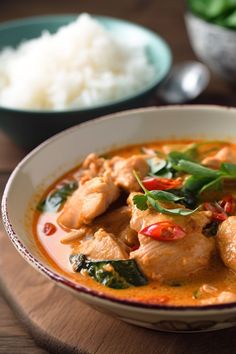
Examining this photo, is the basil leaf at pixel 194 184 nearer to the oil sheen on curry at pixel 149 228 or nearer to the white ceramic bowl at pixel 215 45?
the oil sheen on curry at pixel 149 228

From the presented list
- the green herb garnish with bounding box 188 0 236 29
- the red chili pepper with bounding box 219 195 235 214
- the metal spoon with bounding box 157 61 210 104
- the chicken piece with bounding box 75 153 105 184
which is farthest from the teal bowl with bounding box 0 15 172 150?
the red chili pepper with bounding box 219 195 235 214

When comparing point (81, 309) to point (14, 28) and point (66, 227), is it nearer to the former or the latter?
point (66, 227)

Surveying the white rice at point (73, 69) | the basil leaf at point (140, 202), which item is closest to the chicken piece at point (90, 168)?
the basil leaf at point (140, 202)

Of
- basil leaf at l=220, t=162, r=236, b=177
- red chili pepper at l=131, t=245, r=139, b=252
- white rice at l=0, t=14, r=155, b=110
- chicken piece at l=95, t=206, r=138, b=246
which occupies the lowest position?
white rice at l=0, t=14, r=155, b=110

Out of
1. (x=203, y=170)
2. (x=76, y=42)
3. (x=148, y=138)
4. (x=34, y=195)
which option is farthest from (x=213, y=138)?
(x=76, y=42)

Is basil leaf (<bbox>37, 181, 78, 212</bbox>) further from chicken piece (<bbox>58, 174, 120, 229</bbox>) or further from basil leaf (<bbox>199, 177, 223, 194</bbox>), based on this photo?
basil leaf (<bbox>199, 177, 223, 194</bbox>)

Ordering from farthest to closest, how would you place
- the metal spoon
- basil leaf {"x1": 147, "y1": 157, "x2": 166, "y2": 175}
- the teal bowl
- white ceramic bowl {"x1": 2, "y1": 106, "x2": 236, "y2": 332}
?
the metal spoon, the teal bowl, basil leaf {"x1": 147, "y1": 157, "x2": 166, "y2": 175}, white ceramic bowl {"x1": 2, "y1": 106, "x2": 236, "y2": 332}
